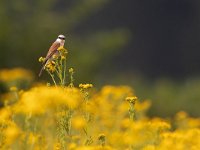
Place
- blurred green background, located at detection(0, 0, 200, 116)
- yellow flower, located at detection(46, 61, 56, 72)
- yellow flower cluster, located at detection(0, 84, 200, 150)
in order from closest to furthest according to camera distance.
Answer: yellow flower cluster, located at detection(0, 84, 200, 150)
yellow flower, located at detection(46, 61, 56, 72)
blurred green background, located at detection(0, 0, 200, 116)

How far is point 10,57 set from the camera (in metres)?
13.9

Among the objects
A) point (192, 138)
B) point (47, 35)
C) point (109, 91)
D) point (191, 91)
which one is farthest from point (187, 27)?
point (192, 138)

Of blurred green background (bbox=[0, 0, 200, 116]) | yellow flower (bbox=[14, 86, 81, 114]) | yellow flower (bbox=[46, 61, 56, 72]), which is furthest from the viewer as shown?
blurred green background (bbox=[0, 0, 200, 116])

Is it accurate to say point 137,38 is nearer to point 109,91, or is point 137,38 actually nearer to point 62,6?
point 62,6

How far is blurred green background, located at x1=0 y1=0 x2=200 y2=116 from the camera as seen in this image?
1420cm

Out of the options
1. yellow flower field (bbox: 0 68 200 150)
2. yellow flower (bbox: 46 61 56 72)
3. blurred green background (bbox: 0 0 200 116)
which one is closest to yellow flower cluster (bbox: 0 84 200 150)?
yellow flower field (bbox: 0 68 200 150)

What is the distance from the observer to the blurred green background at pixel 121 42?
1420cm

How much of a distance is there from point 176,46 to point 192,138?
17.3 m

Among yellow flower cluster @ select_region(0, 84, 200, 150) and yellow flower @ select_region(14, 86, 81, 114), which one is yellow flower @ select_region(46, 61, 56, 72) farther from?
yellow flower @ select_region(14, 86, 81, 114)

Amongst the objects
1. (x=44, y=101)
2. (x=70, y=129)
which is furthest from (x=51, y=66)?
(x=44, y=101)

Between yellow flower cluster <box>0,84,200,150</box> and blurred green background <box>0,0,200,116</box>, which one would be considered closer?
yellow flower cluster <box>0,84,200,150</box>

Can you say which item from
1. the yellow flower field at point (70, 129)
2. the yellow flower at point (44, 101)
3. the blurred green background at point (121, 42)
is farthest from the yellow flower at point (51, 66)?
the blurred green background at point (121, 42)

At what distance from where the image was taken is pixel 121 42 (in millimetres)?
15281

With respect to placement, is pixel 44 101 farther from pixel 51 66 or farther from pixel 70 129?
pixel 51 66
